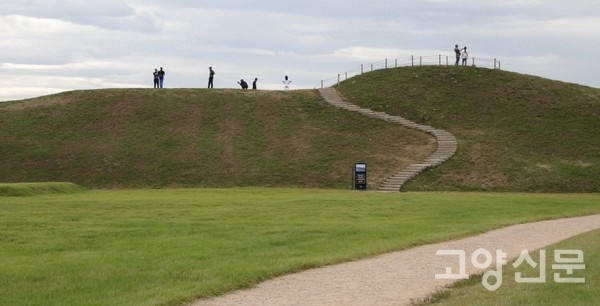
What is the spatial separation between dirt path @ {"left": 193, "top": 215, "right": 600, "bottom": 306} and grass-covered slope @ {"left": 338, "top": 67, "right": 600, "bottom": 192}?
27.9 m

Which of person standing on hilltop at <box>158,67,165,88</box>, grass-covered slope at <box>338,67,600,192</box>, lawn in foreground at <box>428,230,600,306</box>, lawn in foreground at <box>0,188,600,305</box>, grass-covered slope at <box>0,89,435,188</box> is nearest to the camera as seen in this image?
lawn in foreground at <box>428,230,600,306</box>

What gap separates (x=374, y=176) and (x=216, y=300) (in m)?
37.6

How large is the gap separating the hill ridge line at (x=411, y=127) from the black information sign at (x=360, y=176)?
45.6 inches

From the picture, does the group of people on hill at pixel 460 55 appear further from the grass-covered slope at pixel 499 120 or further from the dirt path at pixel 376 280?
the dirt path at pixel 376 280

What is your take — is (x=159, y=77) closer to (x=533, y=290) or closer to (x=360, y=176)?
(x=360, y=176)

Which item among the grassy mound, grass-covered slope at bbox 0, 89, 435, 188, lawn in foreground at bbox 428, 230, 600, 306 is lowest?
the grassy mound

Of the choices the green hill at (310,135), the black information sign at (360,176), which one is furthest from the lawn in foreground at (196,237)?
the green hill at (310,135)

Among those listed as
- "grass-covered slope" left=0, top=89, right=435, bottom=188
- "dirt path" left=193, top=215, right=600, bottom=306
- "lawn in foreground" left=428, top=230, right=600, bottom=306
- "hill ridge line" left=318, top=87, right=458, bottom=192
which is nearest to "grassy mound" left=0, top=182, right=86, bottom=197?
"grass-covered slope" left=0, top=89, right=435, bottom=188

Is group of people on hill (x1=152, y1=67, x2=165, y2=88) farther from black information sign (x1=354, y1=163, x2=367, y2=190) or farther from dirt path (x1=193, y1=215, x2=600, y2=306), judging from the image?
dirt path (x1=193, y1=215, x2=600, y2=306)

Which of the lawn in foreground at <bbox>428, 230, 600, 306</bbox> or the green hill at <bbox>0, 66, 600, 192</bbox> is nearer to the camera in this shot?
the lawn in foreground at <bbox>428, 230, 600, 306</bbox>

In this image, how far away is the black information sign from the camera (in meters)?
46.1

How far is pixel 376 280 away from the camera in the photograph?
566 inches

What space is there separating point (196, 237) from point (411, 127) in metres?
41.4

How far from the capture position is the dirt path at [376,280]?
12.6 m
